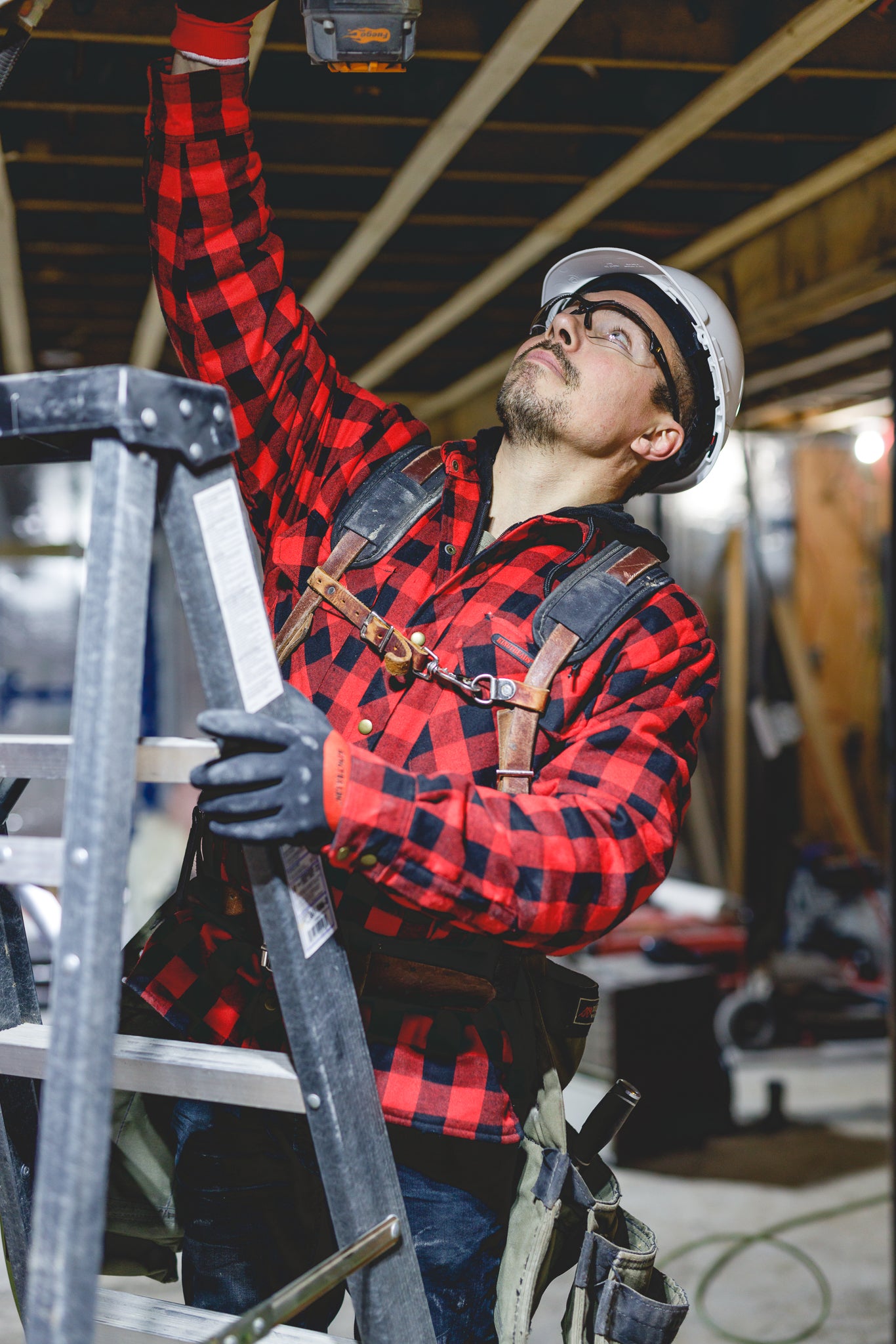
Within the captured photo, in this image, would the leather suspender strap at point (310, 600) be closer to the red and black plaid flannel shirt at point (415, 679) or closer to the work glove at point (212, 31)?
the red and black plaid flannel shirt at point (415, 679)

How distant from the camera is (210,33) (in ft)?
4.63

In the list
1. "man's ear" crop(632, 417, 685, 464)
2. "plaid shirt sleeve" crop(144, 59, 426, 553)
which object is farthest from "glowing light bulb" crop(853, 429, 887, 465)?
"plaid shirt sleeve" crop(144, 59, 426, 553)

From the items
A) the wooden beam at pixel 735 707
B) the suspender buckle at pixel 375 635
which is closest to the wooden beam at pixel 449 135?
the suspender buckle at pixel 375 635

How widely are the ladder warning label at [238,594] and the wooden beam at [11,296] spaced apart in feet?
5.74

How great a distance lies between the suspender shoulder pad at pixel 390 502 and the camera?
157cm

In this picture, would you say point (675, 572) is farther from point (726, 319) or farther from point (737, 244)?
point (726, 319)

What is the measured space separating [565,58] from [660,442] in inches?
30.3

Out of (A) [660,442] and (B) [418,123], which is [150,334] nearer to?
(B) [418,123]

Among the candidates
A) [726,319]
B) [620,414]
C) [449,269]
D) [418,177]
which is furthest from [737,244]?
[620,414]

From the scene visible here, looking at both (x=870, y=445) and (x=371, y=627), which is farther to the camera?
Result: (x=870, y=445)

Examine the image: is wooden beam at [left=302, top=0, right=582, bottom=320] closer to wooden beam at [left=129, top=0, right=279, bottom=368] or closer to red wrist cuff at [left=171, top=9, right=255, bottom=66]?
wooden beam at [left=129, top=0, right=279, bottom=368]

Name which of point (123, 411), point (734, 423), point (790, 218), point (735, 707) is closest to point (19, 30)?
point (123, 411)

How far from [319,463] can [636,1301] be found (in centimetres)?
118

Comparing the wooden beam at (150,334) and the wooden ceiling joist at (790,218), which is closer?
the wooden ceiling joist at (790,218)
